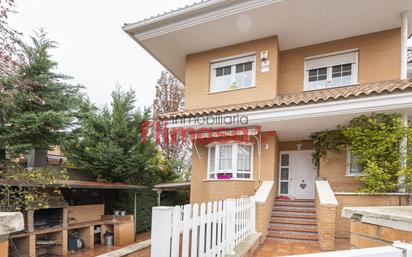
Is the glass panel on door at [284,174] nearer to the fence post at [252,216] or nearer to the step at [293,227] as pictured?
the step at [293,227]

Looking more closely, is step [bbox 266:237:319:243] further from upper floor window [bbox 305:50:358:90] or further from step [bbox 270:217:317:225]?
upper floor window [bbox 305:50:358:90]

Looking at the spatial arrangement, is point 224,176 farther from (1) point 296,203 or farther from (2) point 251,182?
(1) point 296,203

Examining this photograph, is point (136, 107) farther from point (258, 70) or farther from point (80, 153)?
point (258, 70)

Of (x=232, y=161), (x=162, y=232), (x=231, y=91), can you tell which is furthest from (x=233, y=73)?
(x=162, y=232)

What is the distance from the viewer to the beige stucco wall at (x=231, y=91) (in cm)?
1096

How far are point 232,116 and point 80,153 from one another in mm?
11584

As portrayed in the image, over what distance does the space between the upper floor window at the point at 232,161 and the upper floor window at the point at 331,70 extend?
3.78m

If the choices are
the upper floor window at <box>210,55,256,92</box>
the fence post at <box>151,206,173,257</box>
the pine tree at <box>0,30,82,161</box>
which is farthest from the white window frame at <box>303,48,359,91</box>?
the pine tree at <box>0,30,82,161</box>

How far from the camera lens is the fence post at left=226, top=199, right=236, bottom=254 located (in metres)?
5.19

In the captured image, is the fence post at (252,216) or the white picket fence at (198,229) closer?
the white picket fence at (198,229)

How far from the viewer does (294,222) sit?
9.26 meters

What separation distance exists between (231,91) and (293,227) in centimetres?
581

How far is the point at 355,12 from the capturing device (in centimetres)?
940

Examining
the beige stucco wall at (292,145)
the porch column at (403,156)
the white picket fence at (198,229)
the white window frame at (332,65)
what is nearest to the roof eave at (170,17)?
the white window frame at (332,65)
